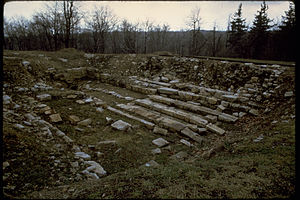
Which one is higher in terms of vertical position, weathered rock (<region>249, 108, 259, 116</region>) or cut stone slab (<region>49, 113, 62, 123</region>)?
weathered rock (<region>249, 108, 259, 116</region>)

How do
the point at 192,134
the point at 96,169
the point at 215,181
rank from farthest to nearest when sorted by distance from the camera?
1. the point at 192,134
2. the point at 96,169
3. the point at 215,181

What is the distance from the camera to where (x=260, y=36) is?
2414cm

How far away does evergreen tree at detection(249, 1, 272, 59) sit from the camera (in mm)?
24172

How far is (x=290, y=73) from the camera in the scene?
7.28 m

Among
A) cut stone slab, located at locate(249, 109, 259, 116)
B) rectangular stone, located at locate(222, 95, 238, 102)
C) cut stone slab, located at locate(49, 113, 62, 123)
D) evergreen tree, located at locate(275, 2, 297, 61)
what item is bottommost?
cut stone slab, located at locate(49, 113, 62, 123)

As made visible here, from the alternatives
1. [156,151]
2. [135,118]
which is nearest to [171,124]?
[135,118]

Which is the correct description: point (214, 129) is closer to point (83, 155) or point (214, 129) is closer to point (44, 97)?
point (83, 155)

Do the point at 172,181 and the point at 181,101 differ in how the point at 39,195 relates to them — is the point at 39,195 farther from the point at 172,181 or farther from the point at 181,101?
the point at 181,101

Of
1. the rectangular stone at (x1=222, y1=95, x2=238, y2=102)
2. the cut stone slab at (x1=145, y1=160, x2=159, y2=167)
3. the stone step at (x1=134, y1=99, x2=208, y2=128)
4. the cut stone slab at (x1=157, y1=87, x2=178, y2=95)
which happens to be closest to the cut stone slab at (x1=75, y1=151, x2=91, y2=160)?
the cut stone slab at (x1=145, y1=160, x2=159, y2=167)

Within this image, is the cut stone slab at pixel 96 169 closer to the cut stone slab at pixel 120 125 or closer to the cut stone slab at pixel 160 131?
the cut stone slab at pixel 120 125

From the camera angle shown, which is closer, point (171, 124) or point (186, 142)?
point (186, 142)

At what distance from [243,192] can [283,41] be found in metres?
27.0

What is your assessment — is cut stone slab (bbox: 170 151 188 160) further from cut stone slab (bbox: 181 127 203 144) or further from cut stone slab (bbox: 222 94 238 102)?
cut stone slab (bbox: 222 94 238 102)

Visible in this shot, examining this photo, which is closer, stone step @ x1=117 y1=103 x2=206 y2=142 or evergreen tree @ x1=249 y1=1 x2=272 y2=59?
stone step @ x1=117 y1=103 x2=206 y2=142
